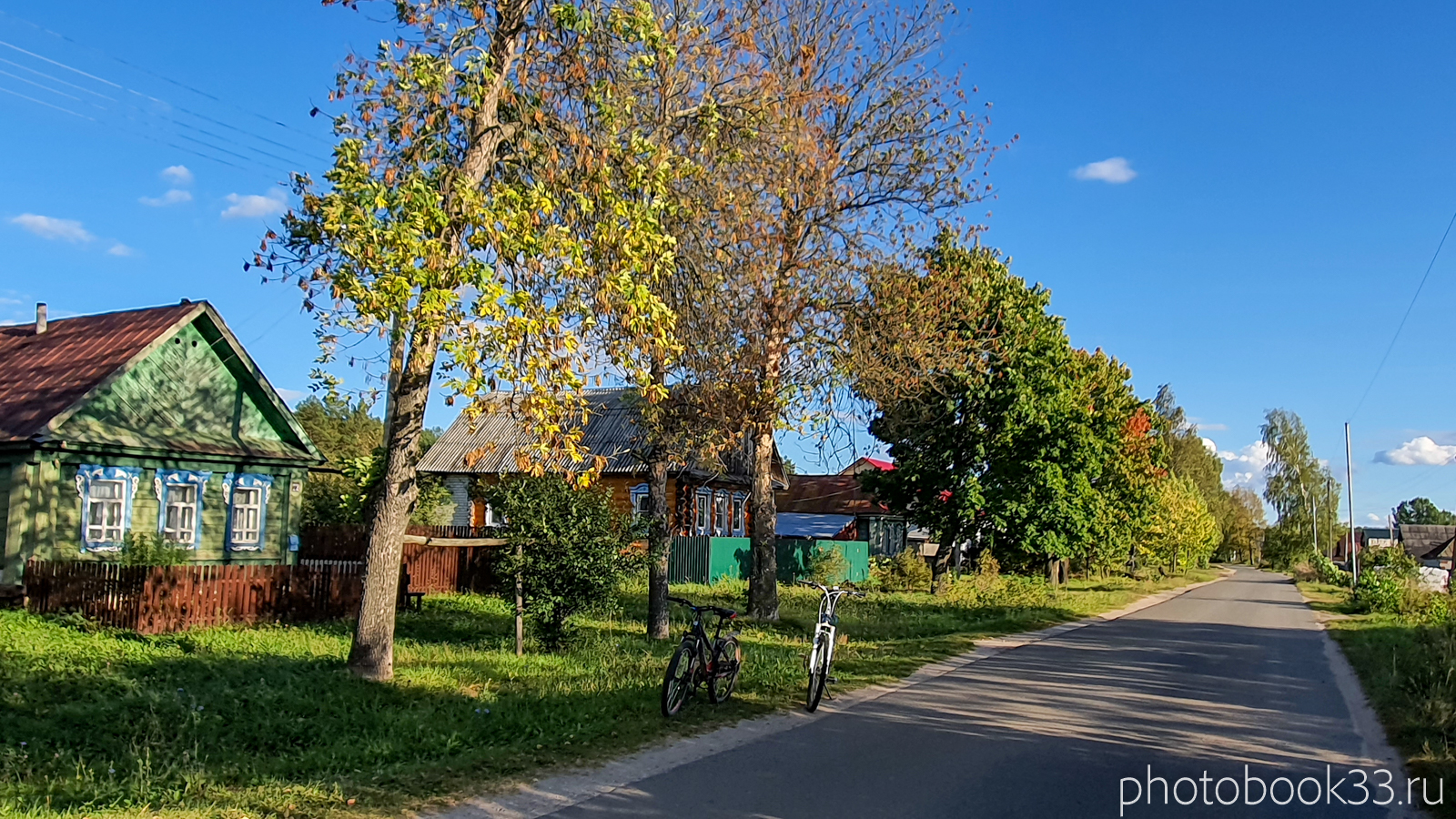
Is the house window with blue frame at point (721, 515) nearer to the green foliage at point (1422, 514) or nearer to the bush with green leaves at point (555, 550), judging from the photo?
the bush with green leaves at point (555, 550)

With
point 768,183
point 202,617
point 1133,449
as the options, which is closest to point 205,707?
point 202,617

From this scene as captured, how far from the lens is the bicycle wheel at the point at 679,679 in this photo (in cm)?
990

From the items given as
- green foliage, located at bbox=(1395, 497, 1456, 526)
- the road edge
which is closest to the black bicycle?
the road edge

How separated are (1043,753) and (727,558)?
24388 mm

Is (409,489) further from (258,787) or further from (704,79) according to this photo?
(704,79)

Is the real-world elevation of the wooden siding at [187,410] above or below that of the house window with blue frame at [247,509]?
above

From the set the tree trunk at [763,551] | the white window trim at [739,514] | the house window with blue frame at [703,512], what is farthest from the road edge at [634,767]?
the white window trim at [739,514]

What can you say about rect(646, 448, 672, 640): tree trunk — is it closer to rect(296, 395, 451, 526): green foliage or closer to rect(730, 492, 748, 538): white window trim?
rect(296, 395, 451, 526): green foliage

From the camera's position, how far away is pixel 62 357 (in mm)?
21906

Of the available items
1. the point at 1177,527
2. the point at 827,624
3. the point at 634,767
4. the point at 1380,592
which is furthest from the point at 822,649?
the point at 1177,527

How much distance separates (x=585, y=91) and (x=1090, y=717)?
849 cm

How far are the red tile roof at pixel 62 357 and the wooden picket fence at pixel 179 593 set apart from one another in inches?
142

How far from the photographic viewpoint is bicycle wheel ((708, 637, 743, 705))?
1067 centimetres

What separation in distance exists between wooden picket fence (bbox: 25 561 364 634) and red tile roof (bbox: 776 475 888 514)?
3484 centimetres
